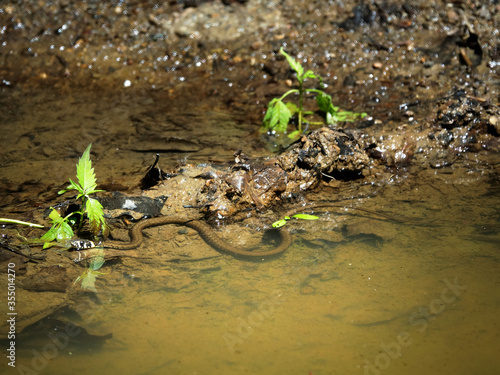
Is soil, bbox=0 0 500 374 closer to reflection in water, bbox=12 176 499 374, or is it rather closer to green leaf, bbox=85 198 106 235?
reflection in water, bbox=12 176 499 374

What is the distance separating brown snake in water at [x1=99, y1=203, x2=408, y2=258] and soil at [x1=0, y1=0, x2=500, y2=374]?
0.11 meters

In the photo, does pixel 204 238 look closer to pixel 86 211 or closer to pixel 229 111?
pixel 86 211

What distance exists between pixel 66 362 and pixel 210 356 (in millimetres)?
788

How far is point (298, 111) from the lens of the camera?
484 cm

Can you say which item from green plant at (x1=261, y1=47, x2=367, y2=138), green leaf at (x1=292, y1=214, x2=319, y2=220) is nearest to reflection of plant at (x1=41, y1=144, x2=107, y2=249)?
green leaf at (x1=292, y1=214, x2=319, y2=220)

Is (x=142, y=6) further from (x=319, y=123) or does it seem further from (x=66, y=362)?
(x=66, y=362)

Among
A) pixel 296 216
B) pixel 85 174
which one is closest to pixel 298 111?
pixel 296 216

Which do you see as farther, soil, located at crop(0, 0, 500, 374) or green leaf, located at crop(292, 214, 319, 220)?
soil, located at crop(0, 0, 500, 374)

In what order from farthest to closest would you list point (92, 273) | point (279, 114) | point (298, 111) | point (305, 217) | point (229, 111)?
1. point (229, 111)
2. point (298, 111)
3. point (279, 114)
4. point (305, 217)
5. point (92, 273)

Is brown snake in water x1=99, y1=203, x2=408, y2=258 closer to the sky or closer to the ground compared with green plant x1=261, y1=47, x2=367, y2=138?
closer to the ground

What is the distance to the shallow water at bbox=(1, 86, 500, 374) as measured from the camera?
235 centimetres

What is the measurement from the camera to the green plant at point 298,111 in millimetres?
4391

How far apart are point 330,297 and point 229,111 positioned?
3.05 m

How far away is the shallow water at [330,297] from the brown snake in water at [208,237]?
0.07 m
